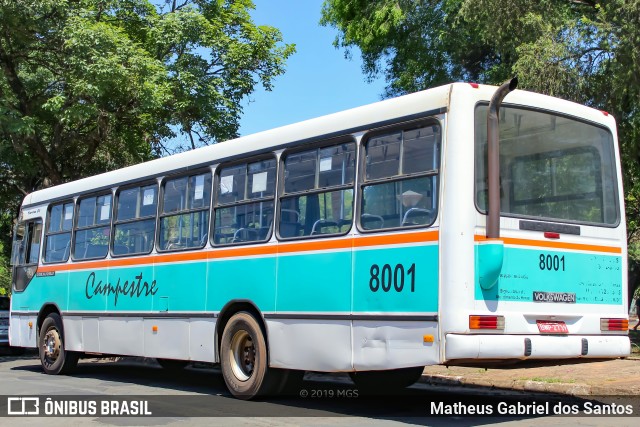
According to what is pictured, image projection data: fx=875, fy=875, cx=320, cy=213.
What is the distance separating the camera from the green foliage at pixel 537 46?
1712 centimetres

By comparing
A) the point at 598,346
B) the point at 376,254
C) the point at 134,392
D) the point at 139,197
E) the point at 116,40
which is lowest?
the point at 134,392

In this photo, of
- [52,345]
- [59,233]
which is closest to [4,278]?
[59,233]

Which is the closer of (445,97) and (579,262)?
(445,97)

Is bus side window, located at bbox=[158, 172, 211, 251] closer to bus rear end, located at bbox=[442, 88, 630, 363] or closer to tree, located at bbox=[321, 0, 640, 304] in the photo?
bus rear end, located at bbox=[442, 88, 630, 363]

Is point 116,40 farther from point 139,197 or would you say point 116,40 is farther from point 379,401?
point 379,401

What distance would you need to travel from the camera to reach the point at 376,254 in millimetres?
8953

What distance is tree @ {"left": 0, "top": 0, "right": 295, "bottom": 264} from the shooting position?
20.2m

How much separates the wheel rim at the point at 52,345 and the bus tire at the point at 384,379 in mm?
6198

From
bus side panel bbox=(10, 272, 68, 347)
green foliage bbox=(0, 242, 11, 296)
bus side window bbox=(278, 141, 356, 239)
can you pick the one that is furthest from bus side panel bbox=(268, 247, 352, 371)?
green foliage bbox=(0, 242, 11, 296)

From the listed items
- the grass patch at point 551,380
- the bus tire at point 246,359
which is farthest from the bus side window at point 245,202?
the grass patch at point 551,380

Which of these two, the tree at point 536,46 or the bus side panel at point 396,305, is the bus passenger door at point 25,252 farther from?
the tree at point 536,46

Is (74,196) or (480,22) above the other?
(480,22)

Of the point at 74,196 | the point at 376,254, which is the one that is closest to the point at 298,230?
the point at 376,254

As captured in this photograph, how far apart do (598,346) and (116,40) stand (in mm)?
14968
